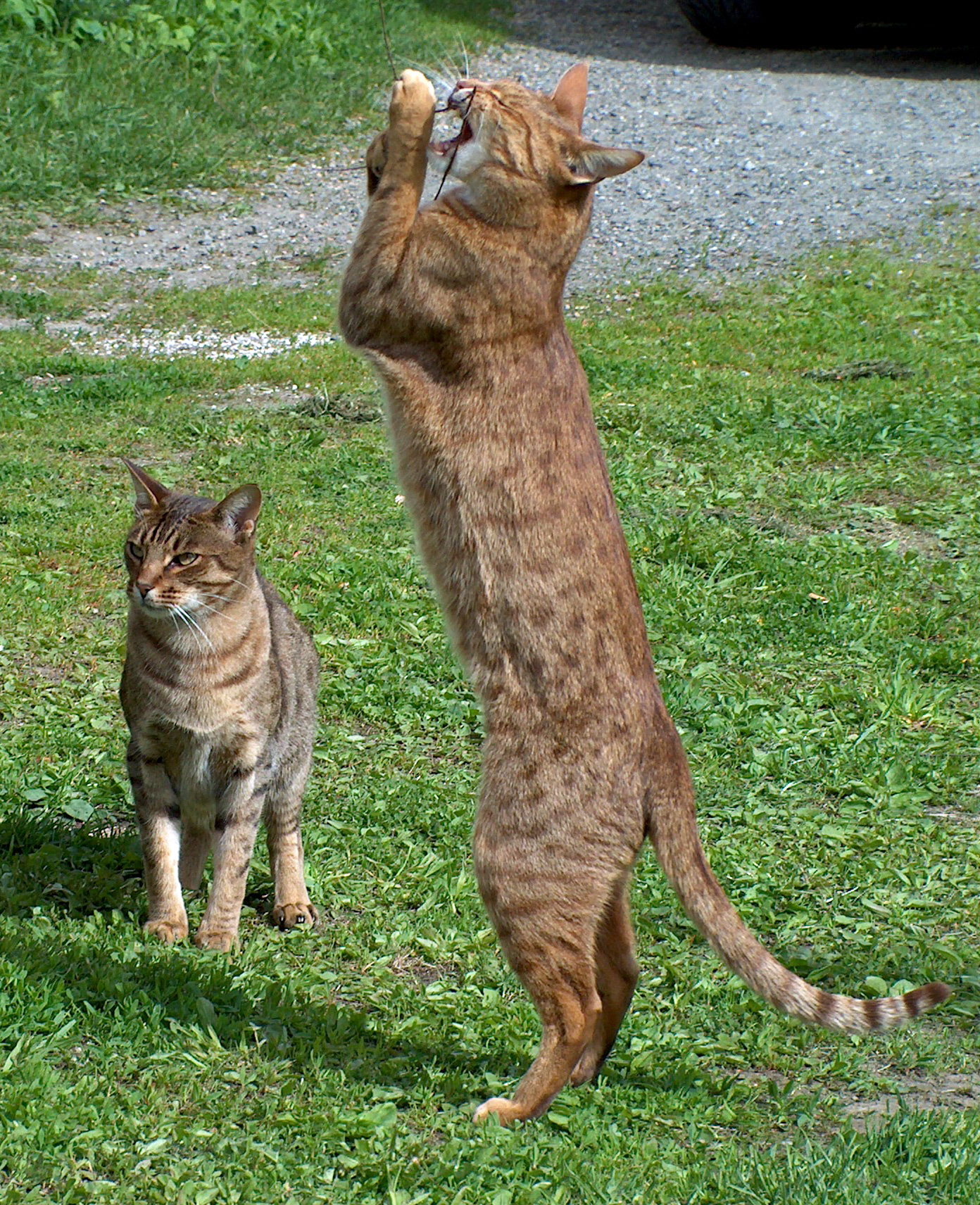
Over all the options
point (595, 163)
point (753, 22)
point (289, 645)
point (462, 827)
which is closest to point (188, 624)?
point (289, 645)

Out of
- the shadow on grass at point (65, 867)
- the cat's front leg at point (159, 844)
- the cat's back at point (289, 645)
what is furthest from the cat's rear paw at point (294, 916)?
the cat's back at point (289, 645)

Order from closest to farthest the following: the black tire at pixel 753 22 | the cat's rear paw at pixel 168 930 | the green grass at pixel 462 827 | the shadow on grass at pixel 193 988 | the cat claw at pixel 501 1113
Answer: the green grass at pixel 462 827 < the cat claw at pixel 501 1113 < the shadow on grass at pixel 193 988 < the cat's rear paw at pixel 168 930 < the black tire at pixel 753 22

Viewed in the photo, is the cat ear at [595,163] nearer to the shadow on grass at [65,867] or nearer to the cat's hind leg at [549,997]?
the cat's hind leg at [549,997]

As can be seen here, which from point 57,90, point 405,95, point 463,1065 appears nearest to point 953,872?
point 463,1065

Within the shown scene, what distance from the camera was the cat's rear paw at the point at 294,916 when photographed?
461 centimetres

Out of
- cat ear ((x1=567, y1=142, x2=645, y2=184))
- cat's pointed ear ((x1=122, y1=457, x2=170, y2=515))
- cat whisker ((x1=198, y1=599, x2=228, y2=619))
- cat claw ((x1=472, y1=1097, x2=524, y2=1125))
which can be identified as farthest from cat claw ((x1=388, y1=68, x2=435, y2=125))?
cat claw ((x1=472, y1=1097, x2=524, y2=1125))

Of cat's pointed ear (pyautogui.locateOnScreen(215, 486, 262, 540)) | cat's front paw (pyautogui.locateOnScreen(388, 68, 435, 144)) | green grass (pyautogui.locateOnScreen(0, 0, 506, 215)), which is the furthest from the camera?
green grass (pyautogui.locateOnScreen(0, 0, 506, 215))

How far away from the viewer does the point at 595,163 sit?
168 inches

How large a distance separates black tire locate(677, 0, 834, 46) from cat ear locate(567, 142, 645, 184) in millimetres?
16225

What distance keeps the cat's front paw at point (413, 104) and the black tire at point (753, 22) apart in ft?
54.3

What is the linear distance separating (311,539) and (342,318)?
10.2ft

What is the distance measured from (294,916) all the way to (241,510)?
4.43 ft

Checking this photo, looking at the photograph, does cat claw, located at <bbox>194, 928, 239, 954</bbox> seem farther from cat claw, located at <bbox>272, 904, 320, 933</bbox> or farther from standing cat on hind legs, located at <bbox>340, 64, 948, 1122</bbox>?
standing cat on hind legs, located at <bbox>340, 64, 948, 1122</bbox>

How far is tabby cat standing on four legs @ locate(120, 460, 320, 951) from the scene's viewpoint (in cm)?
441
